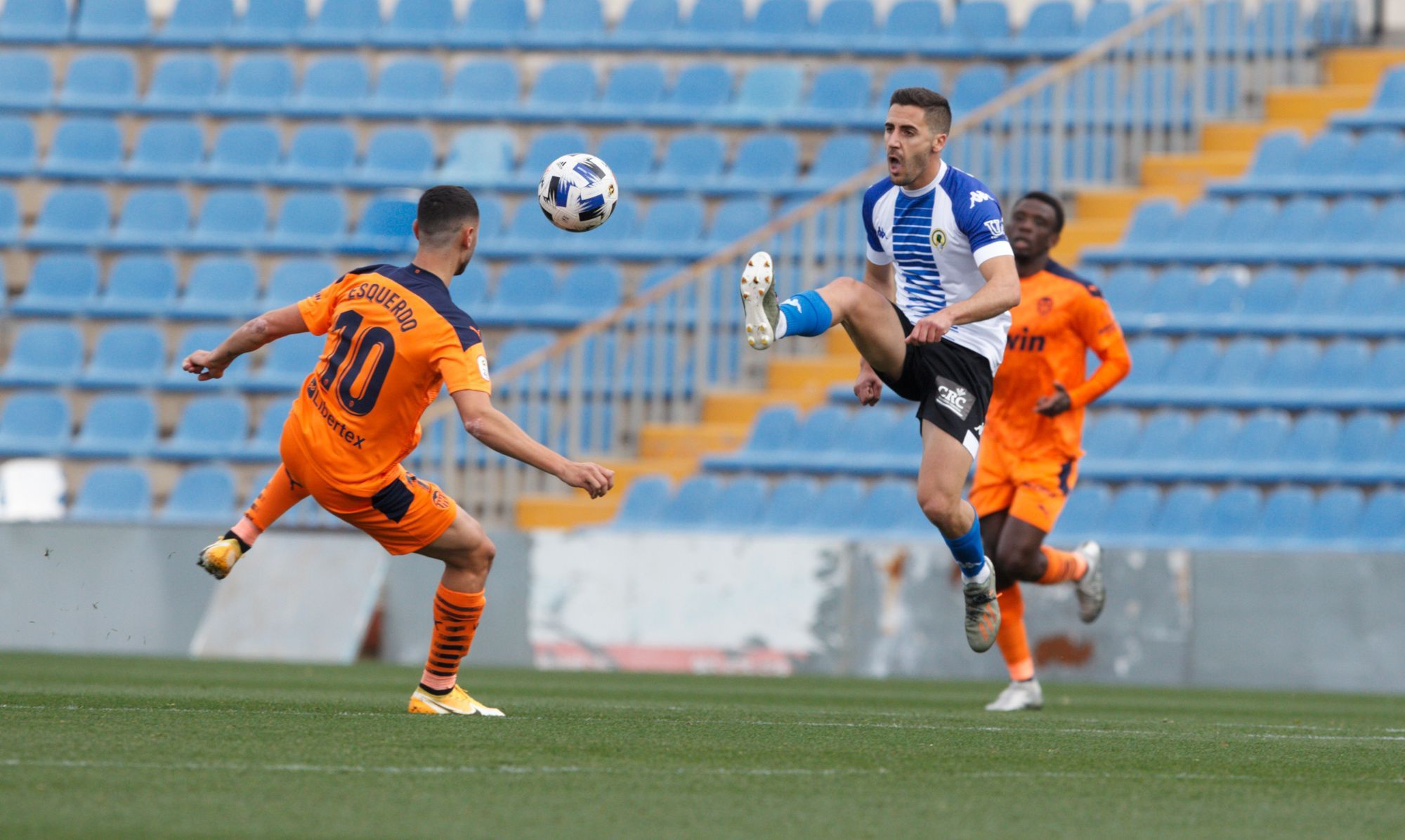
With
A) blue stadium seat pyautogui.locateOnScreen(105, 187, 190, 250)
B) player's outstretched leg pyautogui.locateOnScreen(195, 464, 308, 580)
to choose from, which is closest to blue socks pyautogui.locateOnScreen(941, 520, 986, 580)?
player's outstretched leg pyautogui.locateOnScreen(195, 464, 308, 580)

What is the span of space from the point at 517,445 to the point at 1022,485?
3534 millimetres

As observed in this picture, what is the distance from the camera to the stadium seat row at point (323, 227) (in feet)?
53.8

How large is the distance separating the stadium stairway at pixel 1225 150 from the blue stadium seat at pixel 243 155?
7.30 meters

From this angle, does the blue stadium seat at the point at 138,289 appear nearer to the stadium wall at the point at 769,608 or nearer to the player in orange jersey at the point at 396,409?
the stadium wall at the point at 769,608

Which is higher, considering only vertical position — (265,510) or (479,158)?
(479,158)

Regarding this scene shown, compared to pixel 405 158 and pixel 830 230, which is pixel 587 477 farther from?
pixel 405 158

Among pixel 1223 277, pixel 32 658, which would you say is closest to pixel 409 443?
pixel 32 658

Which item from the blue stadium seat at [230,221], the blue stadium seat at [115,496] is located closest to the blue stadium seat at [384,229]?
the blue stadium seat at [230,221]

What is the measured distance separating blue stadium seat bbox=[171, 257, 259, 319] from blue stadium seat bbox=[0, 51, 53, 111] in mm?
3048

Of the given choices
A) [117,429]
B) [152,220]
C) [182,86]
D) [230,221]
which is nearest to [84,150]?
[182,86]

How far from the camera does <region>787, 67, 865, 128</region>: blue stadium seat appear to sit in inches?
675

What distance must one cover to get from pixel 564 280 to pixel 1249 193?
5550 mm

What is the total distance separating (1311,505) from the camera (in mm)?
12719

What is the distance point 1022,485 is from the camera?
8898 millimetres
